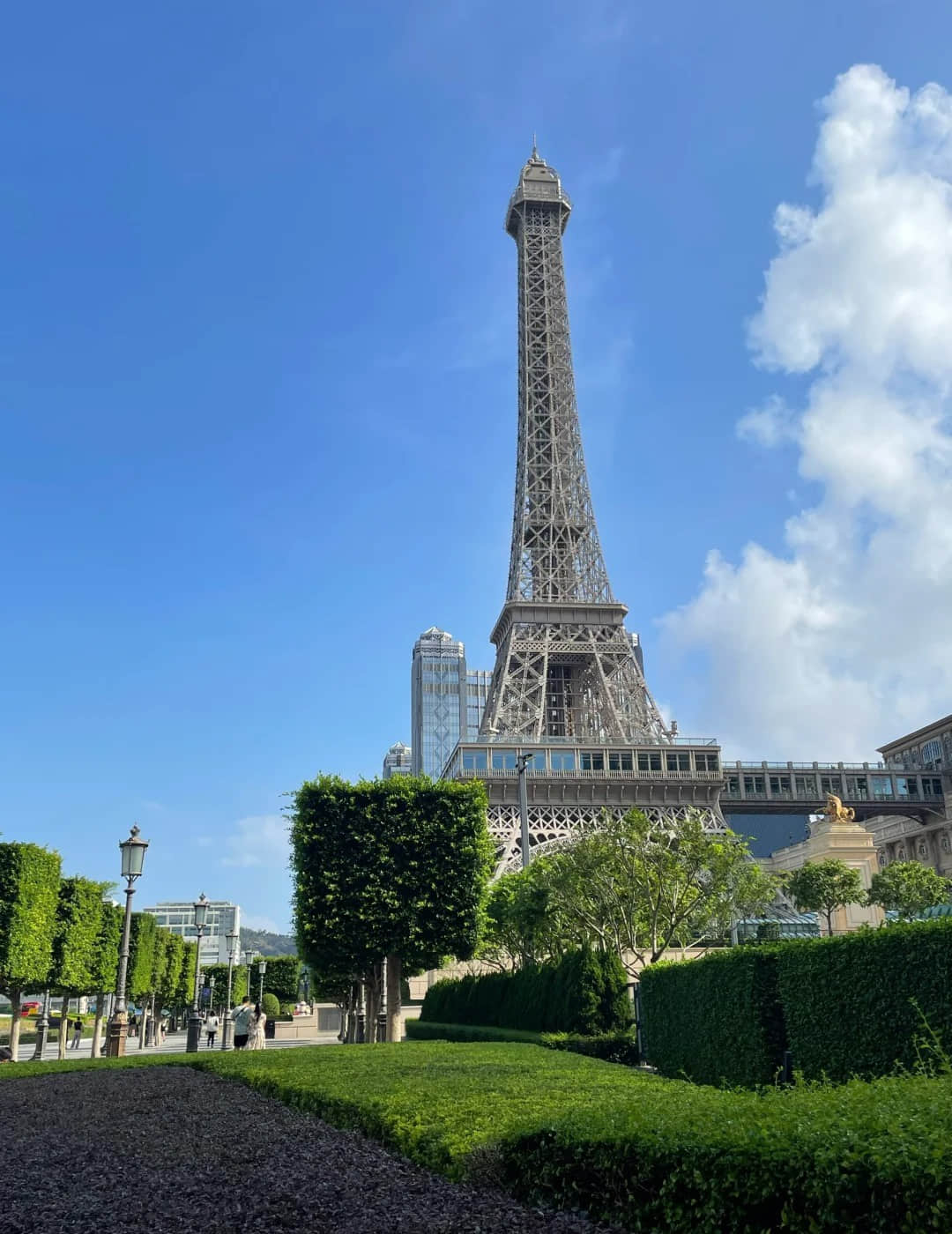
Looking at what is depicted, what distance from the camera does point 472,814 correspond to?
38.2 m

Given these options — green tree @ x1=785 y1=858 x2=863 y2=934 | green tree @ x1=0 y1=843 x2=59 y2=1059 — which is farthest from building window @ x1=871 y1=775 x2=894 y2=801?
green tree @ x1=0 y1=843 x2=59 y2=1059

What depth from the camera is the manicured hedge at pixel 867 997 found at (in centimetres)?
1298

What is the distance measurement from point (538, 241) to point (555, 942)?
7888 centimetres

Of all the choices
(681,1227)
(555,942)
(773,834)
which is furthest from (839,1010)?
(773,834)

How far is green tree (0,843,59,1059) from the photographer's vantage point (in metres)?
35.9

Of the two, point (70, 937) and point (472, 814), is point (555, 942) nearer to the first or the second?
point (472, 814)

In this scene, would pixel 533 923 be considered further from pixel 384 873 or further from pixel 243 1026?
pixel 243 1026

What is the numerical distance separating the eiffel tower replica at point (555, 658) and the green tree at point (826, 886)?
1431 cm

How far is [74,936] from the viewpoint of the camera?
141 feet

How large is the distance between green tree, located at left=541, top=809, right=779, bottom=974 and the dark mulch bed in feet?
82.1

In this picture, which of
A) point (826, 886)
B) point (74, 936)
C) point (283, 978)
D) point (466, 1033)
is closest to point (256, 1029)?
point (466, 1033)

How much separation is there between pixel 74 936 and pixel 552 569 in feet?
182

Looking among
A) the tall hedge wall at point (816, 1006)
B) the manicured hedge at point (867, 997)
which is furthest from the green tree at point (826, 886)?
the manicured hedge at point (867, 997)

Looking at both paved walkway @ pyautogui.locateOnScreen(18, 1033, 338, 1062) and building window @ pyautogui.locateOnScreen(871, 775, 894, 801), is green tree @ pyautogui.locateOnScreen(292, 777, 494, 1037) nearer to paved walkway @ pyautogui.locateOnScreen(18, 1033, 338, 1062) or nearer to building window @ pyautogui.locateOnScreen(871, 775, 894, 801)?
paved walkway @ pyautogui.locateOnScreen(18, 1033, 338, 1062)
